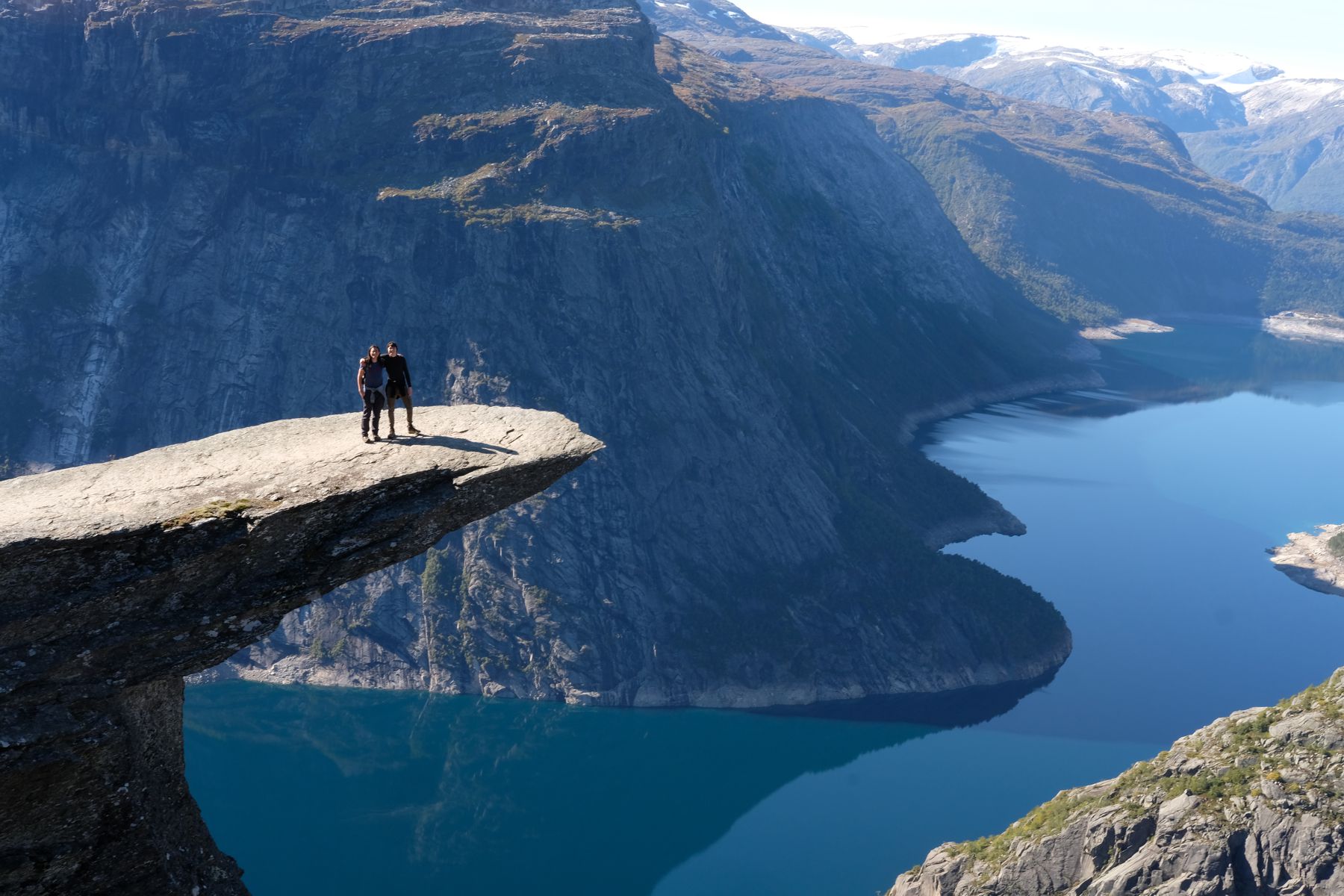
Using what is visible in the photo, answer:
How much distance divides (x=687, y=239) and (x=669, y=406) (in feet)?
73.5

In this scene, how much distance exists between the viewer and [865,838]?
93.5 metres

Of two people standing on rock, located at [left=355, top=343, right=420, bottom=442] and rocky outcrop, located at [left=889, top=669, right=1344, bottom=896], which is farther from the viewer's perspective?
rocky outcrop, located at [left=889, top=669, right=1344, bottom=896]

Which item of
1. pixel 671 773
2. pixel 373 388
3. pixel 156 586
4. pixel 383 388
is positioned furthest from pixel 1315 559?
pixel 156 586

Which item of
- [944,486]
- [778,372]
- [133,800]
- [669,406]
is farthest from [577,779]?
[133,800]

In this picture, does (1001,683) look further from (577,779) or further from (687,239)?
(687,239)

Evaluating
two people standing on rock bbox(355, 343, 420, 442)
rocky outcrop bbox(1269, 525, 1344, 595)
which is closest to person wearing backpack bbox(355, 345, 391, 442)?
two people standing on rock bbox(355, 343, 420, 442)

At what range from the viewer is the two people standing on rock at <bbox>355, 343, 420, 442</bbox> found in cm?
2553

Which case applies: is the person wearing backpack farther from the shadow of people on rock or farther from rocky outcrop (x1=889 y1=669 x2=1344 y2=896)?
rocky outcrop (x1=889 y1=669 x2=1344 y2=896)

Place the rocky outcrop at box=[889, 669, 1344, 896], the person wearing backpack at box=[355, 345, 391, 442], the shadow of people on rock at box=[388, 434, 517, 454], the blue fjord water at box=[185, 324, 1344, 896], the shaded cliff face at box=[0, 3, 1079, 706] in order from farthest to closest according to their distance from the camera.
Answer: the shaded cliff face at box=[0, 3, 1079, 706] → the blue fjord water at box=[185, 324, 1344, 896] → the rocky outcrop at box=[889, 669, 1344, 896] → the person wearing backpack at box=[355, 345, 391, 442] → the shadow of people on rock at box=[388, 434, 517, 454]

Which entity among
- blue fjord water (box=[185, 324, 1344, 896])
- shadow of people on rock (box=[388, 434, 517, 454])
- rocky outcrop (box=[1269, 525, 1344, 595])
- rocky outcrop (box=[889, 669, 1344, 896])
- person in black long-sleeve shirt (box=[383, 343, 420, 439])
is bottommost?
rocky outcrop (box=[1269, 525, 1344, 595])

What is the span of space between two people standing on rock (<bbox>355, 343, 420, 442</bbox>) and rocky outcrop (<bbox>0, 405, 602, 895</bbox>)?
0.65 m

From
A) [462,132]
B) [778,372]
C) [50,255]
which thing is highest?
[462,132]

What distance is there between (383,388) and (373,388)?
542mm

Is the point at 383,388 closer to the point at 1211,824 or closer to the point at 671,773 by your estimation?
the point at 1211,824
